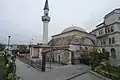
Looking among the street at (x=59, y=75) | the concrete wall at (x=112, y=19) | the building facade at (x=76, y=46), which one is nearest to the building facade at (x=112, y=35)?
the concrete wall at (x=112, y=19)

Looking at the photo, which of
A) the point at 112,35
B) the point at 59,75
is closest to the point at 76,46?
the point at 112,35

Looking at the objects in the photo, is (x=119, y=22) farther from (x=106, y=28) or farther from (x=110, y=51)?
(x=110, y=51)

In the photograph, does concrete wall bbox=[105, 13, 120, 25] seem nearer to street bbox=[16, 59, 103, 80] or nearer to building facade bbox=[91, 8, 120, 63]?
building facade bbox=[91, 8, 120, 63]

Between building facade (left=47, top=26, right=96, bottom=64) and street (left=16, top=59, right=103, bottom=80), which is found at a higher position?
building facade (left=47, top=26, right=96, bottom=64)

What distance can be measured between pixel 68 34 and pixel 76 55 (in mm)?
7812

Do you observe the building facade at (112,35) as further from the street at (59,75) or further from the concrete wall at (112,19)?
the street at (59,75)

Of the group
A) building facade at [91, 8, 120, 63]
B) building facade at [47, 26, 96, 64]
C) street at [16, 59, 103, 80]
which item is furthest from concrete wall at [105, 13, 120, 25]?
street at [16, 59, 103, 80]

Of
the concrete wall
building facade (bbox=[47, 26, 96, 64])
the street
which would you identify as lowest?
the street

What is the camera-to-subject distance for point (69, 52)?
3119 centimetres

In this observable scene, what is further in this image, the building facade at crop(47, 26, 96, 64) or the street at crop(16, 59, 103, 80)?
the building facade at crop(47, 26, 96, 64)

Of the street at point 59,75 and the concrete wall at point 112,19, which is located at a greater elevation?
the concrete wall at point 112,19

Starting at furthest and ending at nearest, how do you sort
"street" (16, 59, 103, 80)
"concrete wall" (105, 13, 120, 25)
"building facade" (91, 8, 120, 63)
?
"concrete wall" (105, 13, 120, 25) < "building facade" (91, 8, 120, 63) < "street" (16, 59, 103, 80)

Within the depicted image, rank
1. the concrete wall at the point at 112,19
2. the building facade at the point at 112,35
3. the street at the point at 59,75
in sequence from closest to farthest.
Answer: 1. the street at the point at 59,75
2. the building facade at the point at 112,35
3. the concrete wall at the point at 112,19

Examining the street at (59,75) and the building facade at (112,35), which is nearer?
the street at (59,75)
